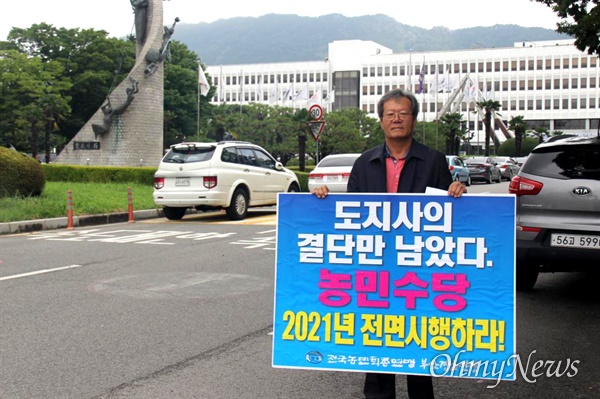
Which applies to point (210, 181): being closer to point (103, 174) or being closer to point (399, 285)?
point (103, 174)

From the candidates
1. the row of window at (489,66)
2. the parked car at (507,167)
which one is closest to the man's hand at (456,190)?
the parked car at (507,167)

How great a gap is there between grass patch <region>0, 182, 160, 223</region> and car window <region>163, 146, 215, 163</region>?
8.30 feet

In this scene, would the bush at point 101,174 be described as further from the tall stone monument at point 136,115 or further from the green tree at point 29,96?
the green tree at point 29,96

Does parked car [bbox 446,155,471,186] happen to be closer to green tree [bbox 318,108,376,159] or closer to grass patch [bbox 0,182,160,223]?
grass patch [bbox 0,182,160,223]

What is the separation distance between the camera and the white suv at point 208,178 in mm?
15094

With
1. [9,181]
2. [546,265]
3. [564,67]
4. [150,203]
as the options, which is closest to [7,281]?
[546,265]

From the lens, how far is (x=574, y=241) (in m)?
6.24

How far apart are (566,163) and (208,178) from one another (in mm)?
9652

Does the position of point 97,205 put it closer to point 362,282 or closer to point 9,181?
point 9,181

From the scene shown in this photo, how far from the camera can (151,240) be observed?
12125 millimetres

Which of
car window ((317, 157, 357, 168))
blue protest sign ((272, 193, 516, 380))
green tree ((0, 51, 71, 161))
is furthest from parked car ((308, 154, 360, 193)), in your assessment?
green tree ((0, 51, 71, 161))

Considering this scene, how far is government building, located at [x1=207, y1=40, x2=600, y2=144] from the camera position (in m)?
98.8

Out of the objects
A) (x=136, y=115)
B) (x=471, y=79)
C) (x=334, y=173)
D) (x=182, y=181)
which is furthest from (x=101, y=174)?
(x=471, y=79)

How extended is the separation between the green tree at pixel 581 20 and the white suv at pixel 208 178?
292 inches
